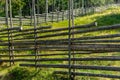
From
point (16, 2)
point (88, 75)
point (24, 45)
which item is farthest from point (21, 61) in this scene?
point (16, 2)

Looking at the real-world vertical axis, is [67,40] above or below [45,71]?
above

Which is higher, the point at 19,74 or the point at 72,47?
the point at 72,47

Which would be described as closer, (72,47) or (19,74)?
(72,47)

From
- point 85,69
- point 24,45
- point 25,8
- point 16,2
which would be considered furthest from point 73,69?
point 25,8

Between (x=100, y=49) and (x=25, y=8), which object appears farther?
(x=25, y=8)

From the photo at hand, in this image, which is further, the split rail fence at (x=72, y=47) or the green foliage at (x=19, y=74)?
the green foliage at (x=19, y=74)

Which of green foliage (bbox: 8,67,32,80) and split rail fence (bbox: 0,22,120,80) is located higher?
split rail fence (bbox: 0,22,120,80)

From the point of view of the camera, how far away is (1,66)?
10.2m

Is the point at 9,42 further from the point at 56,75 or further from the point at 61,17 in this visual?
the point at 61,17

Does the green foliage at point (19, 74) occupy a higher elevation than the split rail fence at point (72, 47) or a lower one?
lower

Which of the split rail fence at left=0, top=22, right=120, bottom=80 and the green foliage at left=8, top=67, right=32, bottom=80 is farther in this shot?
the green foliage at left=8, top=67, right=32, bottom=80

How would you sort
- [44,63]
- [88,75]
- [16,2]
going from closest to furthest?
[88,75] < [44,63] < [16,2]

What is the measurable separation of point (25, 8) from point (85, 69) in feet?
95.4

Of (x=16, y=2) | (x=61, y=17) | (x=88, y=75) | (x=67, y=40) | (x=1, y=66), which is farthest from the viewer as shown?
(x=61, y=17)
